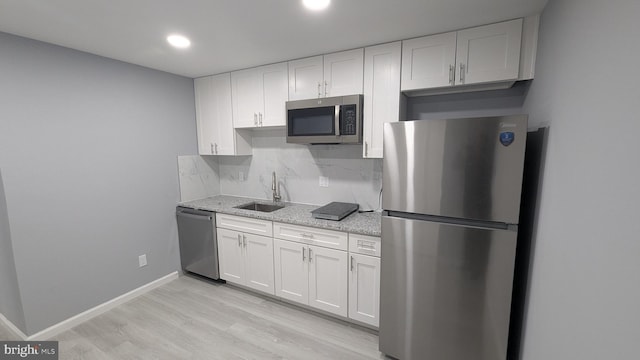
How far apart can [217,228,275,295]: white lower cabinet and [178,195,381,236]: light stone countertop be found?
230 mm

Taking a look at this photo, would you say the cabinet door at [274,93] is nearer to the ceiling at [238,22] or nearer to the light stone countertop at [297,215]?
the ceiling at [238,22]

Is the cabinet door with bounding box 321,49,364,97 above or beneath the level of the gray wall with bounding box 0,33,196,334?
above

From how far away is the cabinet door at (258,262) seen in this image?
8.58 feet

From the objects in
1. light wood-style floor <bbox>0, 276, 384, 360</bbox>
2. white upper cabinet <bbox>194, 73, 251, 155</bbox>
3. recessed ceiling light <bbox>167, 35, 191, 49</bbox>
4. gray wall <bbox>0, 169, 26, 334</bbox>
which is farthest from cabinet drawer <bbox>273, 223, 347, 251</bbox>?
gray wall <bbox>0, 169, 26, 334</bbox>

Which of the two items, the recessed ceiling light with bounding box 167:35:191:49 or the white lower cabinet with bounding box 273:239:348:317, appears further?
the white lower cabinet with bounding box 273:239:348:317

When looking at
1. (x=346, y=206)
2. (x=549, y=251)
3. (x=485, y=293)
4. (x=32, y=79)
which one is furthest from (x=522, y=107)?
(x=32, y=79)

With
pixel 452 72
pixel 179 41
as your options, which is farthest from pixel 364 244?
pixel 179 41

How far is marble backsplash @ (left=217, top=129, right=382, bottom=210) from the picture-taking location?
105 inches

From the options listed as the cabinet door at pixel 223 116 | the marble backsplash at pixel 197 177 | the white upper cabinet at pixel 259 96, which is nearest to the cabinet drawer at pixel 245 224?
the marble backsplash at pixel 197 177

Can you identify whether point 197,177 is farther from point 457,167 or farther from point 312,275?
point 457,167

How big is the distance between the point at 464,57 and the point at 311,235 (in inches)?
72.1

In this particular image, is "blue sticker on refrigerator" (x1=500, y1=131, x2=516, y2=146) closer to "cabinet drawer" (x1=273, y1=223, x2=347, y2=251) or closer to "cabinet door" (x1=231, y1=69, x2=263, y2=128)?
"cabinet drawer" (x1=273, y1=223, x2=347, y2=251)

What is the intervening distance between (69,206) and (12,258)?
488 millimetres

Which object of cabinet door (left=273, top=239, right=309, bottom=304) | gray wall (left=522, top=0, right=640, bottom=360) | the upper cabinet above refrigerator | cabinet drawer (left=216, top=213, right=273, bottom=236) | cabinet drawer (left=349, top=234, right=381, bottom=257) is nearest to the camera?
gray wall (left=522, top=0, right=640, bottom=360)
